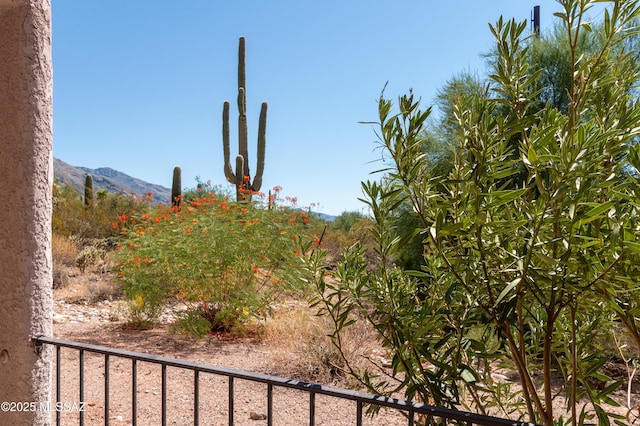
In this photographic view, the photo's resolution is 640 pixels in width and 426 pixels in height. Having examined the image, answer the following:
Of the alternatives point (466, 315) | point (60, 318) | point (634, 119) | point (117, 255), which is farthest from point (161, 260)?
point (634, 119)

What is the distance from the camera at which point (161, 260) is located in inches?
246

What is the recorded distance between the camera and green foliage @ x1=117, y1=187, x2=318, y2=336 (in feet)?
19.2

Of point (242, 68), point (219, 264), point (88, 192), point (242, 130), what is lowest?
point (219, 264)

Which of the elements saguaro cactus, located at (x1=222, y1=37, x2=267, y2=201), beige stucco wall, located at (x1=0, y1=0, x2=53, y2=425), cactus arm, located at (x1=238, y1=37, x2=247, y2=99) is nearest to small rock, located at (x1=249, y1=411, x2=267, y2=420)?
beige stucco wall, located at (x1=0, y1=0, x2=53, y2=425)

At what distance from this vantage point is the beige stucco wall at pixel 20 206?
70.1 inches

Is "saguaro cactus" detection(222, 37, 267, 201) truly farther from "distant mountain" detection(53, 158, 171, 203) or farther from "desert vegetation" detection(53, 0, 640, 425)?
"distant mountain" detection(53, 158, 171, 203)

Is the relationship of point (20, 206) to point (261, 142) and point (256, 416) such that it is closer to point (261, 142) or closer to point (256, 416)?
point (256, 416)

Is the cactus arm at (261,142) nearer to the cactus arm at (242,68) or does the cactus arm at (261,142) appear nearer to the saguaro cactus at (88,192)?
the cactus arm at (242,68)

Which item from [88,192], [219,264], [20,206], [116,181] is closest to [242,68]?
[88,192]

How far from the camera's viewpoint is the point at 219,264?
596cm

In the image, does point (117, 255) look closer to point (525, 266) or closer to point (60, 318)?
point (60, 318)

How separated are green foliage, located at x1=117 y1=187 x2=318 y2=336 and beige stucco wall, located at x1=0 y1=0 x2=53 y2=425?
12.9 feet

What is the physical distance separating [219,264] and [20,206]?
4.24 meters

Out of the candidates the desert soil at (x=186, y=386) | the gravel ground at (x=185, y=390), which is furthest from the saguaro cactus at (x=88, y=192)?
the gravel ground at (x=185, y=390)
